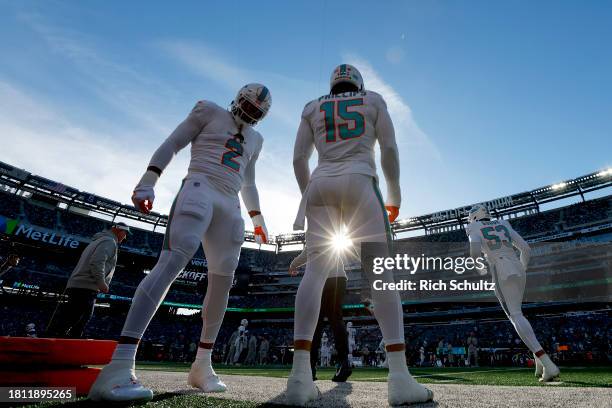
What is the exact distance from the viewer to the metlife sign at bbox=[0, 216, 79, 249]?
99.7 feet

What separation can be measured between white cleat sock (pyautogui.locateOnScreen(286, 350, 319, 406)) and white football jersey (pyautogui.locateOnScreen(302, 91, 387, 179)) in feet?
3.80

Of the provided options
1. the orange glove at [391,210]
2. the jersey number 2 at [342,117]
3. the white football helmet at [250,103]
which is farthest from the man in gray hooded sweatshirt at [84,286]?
the orange glove at [391,210]

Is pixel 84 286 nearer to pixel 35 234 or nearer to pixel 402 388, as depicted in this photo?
pixel 402 388

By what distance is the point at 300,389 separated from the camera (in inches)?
75.6

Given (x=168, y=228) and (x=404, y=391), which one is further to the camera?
(x=168, y=228)

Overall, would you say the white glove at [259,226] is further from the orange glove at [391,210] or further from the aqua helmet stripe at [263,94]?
the orange glove at [391,210]

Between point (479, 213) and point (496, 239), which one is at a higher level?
point (479, 213)

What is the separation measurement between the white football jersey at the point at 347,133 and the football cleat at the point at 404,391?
123 cm

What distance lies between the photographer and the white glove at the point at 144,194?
2.38 metres

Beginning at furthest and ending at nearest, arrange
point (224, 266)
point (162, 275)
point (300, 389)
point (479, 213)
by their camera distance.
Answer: point (479, 213)
point (224, 266)
point (162, 275)
point (300, 389)

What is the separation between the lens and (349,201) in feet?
7.76

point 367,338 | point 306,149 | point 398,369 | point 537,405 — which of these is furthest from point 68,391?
point 367,338

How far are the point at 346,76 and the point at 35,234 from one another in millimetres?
37362

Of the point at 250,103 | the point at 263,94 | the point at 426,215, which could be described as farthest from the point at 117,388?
the point at 426,215
